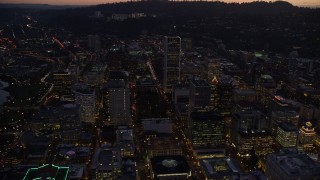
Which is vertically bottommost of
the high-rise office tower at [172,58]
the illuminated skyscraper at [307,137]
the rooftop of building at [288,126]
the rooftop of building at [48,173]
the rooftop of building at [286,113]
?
the illuminated skyscraper at [307,137]

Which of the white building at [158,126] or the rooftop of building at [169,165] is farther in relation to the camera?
the white building at [158,126]

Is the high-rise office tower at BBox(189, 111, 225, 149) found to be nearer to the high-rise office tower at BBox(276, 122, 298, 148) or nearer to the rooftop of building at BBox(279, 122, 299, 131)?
the high-rise office tower at BBox(276, 122, 298, 148)

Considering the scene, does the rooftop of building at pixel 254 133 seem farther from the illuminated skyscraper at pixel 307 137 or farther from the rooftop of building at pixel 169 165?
the rooftop of building at pixel 169 165

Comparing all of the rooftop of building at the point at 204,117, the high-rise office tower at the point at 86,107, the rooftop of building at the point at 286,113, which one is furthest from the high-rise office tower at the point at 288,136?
the high-rise office tower at the point at 86,107

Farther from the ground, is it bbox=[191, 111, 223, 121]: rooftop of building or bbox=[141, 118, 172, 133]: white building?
bbox=[191, 111, 223, 121]: rooftop of building

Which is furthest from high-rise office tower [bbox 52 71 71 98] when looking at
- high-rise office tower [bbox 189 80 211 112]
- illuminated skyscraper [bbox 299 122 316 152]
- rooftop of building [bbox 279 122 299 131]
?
illuminated skyscraper [bbox 299 122 316 152]

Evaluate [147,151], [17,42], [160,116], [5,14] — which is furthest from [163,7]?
[147,151]
